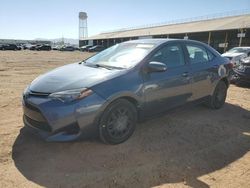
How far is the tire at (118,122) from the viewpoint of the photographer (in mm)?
3946

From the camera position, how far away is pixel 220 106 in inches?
254

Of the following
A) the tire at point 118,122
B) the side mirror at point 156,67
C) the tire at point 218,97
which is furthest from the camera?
the tire at point 218,97

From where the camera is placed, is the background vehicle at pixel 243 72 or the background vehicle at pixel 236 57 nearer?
the background vehicle at pixel 243 72

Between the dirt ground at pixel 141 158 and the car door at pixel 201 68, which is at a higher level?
the car door at pixel 201 68

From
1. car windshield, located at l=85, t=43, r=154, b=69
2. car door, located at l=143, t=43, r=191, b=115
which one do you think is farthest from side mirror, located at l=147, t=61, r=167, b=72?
car windshield, located at l=85, t=43, r=154, b=69

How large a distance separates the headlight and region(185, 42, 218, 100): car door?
7.85ft

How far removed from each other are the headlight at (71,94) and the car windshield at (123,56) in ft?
2.99

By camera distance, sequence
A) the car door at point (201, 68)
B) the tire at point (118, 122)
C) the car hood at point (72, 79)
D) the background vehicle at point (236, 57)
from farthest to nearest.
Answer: the background vehicle at point (236, 57) → the car door at point (201, 68) → the tire at point (118, 122) → the car hood at point (72, 79)

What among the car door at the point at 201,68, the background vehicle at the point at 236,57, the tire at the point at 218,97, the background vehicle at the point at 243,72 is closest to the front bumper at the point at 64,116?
the car door at the point at 201,68

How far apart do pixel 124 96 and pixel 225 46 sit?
1418 inches

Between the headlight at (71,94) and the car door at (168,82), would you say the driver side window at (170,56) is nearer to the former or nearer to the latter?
the car door at (168,82)

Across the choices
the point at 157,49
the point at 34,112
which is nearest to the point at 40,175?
the point at 34,112

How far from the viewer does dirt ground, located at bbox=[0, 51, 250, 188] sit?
3.31m

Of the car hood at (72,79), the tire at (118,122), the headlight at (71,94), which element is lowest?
the tire at (118,122)
